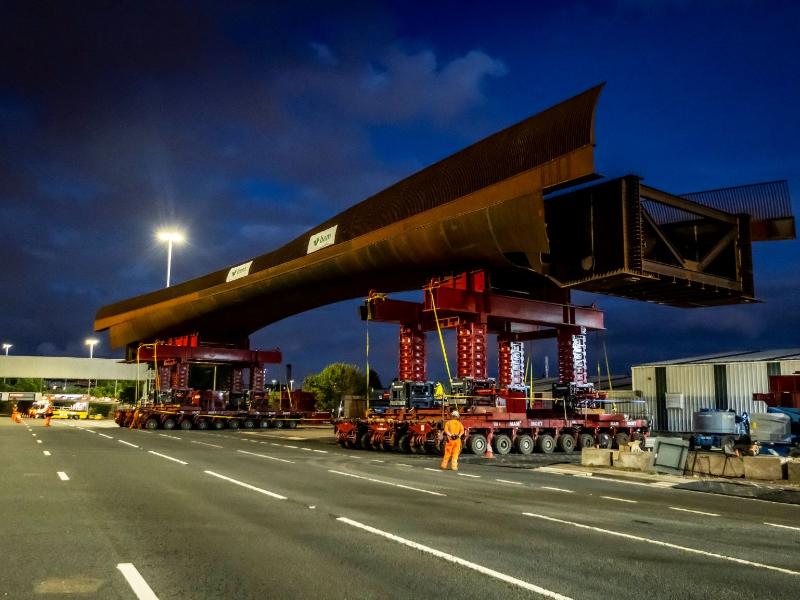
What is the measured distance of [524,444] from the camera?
25594 millimetres

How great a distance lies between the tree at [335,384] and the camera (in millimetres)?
57625

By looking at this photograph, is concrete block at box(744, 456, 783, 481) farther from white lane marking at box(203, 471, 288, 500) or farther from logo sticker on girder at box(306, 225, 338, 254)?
logo sticker on girder at box(306, 225, 338, 254)

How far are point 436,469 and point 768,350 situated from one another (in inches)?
1282

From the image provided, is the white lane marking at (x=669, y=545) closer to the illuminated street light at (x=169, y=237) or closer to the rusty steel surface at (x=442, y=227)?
the rusty steel surface at (x=442, y=227)

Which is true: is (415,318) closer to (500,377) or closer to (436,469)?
(500,377)

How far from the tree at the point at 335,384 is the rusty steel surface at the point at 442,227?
16.7 metres

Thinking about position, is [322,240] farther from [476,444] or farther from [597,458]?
[597,458]

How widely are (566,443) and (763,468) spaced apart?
10.7m

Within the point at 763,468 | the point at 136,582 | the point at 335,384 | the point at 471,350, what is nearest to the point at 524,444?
the point at 471,350

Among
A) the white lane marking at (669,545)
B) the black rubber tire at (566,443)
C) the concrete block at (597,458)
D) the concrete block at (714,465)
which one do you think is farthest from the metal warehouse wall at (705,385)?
the white lane marking at (669,545)

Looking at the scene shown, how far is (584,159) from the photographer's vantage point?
19969mm

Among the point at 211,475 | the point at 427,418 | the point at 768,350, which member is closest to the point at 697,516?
the point at 211,475

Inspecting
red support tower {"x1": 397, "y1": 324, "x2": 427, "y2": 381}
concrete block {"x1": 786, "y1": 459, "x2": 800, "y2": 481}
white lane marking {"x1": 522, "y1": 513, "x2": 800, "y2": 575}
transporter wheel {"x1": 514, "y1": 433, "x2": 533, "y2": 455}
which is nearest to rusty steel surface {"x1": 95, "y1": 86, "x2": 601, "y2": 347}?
red support tower {"x1": 397, "y1": 324, "x2": 427, "y2": 381}

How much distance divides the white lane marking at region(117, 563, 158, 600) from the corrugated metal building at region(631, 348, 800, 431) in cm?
3609
